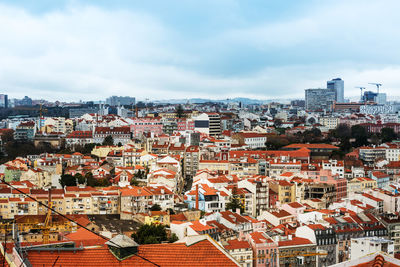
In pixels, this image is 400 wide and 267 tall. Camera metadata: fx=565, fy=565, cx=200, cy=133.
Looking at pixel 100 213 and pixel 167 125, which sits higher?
pixel 167 125

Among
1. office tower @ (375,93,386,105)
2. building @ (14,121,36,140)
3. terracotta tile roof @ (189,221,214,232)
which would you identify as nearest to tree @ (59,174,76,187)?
terracotta tile roof @ (189,221,214,232)

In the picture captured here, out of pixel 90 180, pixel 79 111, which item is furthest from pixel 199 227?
pixel 79 111

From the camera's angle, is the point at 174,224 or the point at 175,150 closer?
the point at 174,224

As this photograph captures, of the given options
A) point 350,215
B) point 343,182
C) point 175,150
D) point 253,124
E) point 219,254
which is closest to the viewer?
point 219,254

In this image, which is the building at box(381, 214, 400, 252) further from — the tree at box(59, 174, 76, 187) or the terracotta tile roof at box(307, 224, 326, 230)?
the tree at box(59, 174, 76, 187)

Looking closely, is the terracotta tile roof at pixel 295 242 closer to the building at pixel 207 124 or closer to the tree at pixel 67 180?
the tree at pixel 67 180

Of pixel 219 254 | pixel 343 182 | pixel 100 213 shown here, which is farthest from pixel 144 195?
pixel 219 254

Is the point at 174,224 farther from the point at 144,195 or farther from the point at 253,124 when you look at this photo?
the point at 253,124
